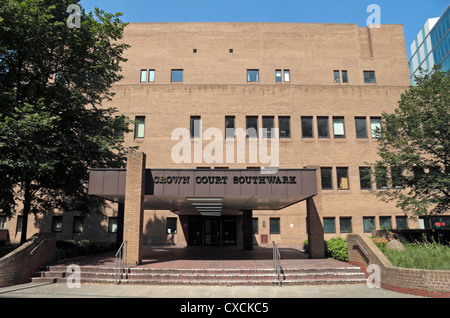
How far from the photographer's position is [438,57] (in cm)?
6650

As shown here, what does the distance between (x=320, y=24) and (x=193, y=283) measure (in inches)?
1303

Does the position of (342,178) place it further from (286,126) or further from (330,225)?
(286,126)

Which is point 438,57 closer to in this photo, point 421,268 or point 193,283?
point 421,268

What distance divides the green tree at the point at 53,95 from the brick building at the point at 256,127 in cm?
983

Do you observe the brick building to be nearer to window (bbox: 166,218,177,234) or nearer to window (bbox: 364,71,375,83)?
window (bbox: 166,218,177,234)

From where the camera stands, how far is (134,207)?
556 inches

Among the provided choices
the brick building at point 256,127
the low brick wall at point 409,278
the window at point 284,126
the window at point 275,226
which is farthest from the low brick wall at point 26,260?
the window at point 284,126

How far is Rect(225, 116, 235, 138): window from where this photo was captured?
29.1m

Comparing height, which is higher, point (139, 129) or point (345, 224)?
point (139, 129)

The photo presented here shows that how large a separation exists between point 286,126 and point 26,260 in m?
23.2

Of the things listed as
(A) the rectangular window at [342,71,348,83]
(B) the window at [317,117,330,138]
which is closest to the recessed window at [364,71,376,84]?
(A) the rectangular window at [342,71,348,83]

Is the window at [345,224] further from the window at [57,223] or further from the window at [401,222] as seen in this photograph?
the window at [57,223]

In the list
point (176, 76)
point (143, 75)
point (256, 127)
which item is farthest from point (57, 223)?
point (256, 127)

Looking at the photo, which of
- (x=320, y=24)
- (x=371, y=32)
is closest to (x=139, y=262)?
(x=320, y=24)
